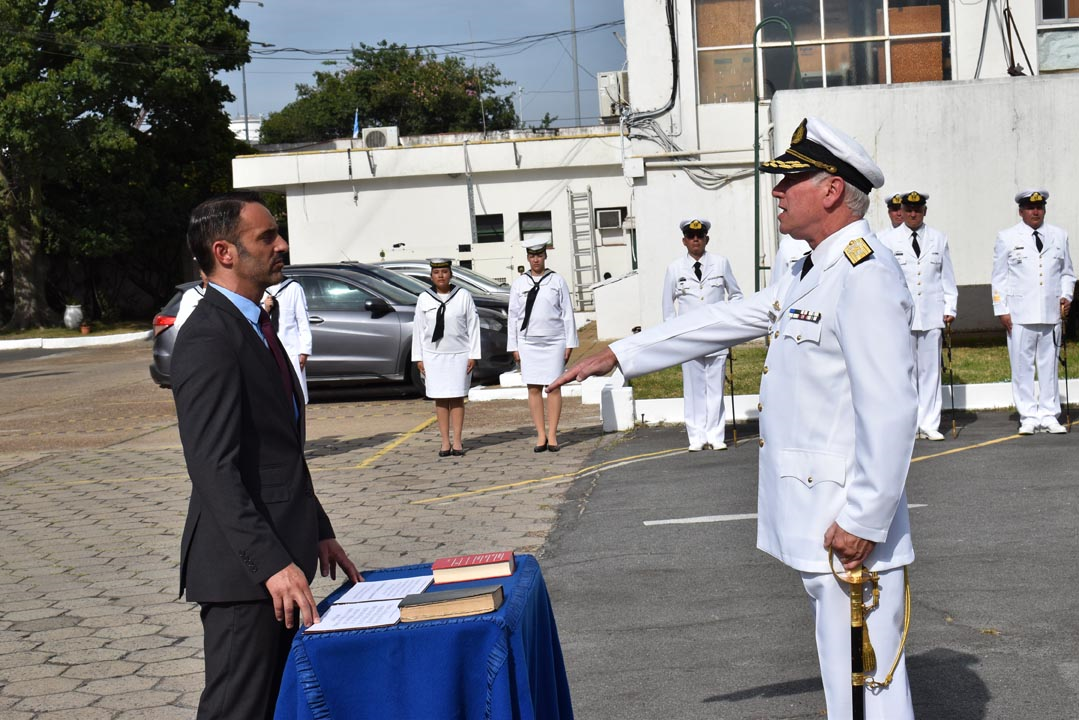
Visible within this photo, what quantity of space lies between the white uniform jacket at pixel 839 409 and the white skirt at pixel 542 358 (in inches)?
335

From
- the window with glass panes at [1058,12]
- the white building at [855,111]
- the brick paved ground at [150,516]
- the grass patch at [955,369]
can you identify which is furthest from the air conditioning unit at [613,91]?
the brick paved ground at [150,516]

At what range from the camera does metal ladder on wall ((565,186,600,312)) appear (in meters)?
32.2

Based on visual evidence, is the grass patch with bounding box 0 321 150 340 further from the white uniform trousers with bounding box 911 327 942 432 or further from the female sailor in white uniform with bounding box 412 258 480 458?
the white uniform trousers with bounding box 911 327 942 432

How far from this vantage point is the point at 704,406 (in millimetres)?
11328

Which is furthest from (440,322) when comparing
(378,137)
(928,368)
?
(378,137)

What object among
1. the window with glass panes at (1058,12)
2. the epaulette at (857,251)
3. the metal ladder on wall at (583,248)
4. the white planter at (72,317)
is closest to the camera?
the epaulette at (857,251)

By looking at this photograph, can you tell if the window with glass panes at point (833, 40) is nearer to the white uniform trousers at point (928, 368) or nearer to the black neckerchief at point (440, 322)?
the white uniform trousers at point (928, 368)

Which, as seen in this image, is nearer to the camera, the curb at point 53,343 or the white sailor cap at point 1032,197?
the white sailor cap at point 1032,197

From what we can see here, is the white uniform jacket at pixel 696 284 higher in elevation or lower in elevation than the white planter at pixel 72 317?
higher

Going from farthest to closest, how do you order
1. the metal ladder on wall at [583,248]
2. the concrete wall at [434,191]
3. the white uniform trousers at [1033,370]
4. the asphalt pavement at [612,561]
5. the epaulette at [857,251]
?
the concrete wall at [434,191] → the metal ladder on wall at [583,248] → the white uniform trousers at [1033,370] → the asphalt pavement at [612,561] → the epaulette at [857,251]

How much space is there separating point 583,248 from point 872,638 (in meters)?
29.4

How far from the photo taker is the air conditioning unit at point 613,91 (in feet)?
70.1

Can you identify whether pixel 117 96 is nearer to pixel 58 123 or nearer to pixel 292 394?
pixel 58 123

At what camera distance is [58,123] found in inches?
1300
